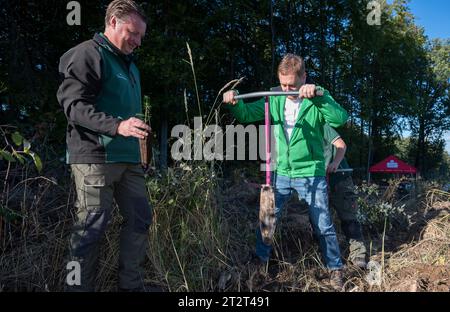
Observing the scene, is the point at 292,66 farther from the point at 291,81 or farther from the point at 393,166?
the point at 393,166

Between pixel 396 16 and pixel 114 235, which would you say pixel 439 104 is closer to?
pixel 396 16

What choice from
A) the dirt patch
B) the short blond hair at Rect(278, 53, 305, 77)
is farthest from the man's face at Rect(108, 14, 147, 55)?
the dirt patch

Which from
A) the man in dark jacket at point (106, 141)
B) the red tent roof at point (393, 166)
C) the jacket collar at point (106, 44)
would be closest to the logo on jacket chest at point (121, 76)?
the man in dark jacket at point (106, 141)

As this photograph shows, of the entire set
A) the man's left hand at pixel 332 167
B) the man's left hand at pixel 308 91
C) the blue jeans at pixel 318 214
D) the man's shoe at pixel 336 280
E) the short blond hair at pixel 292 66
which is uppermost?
the short blond hair at pixel 292 66

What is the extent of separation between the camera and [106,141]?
2148 mm

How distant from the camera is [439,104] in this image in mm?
26641

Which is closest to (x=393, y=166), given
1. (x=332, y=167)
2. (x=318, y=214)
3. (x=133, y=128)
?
(x=332, y=167)

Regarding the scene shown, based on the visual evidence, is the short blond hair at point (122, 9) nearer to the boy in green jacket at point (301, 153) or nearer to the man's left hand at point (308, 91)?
the boy in green jacket at point (301, 153)

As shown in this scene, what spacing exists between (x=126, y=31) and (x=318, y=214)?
5.75 feet

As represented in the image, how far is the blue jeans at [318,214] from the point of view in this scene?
2705 millimetres

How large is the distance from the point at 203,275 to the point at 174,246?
29 cm

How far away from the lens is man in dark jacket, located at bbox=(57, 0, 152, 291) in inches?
79.9
